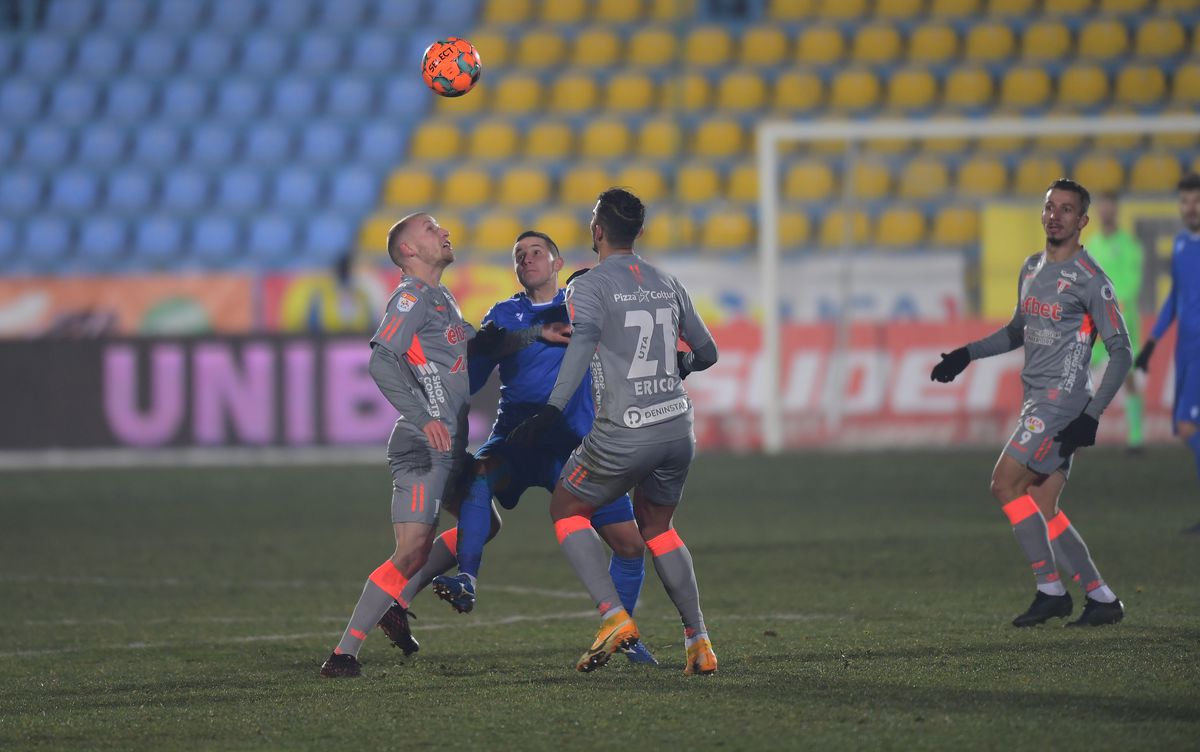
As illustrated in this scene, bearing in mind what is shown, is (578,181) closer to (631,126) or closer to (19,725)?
(631,126)

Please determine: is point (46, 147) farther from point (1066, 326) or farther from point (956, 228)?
point (1066, 326)

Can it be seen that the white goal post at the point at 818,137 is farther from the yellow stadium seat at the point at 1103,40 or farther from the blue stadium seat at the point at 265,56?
the blue stadium seat at the point at 265,56

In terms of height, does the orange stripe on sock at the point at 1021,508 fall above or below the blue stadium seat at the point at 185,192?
below

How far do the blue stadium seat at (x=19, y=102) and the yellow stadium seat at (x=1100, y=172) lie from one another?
1247 cm

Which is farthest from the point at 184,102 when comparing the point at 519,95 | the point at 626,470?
the point at 626,470

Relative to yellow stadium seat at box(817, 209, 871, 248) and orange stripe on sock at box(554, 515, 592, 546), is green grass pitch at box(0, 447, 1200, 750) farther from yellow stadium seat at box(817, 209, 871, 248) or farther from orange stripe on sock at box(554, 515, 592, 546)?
yellow stadium seat at box(817, 209, 871, 248)

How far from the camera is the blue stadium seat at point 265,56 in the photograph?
69.6 feet

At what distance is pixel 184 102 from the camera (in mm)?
20922

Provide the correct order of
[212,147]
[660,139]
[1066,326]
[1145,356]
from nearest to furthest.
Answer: [1066,326]
[1145,356]
[660,139]
[212,147]

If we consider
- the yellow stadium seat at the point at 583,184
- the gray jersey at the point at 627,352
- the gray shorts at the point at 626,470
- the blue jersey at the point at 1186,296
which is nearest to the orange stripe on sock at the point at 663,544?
the gray shorts at the point at 626,470

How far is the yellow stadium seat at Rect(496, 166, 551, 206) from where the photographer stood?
1919 cm

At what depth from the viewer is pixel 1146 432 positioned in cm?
1598

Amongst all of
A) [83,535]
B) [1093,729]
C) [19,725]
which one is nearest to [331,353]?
[83,535]

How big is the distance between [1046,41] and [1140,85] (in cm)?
123
